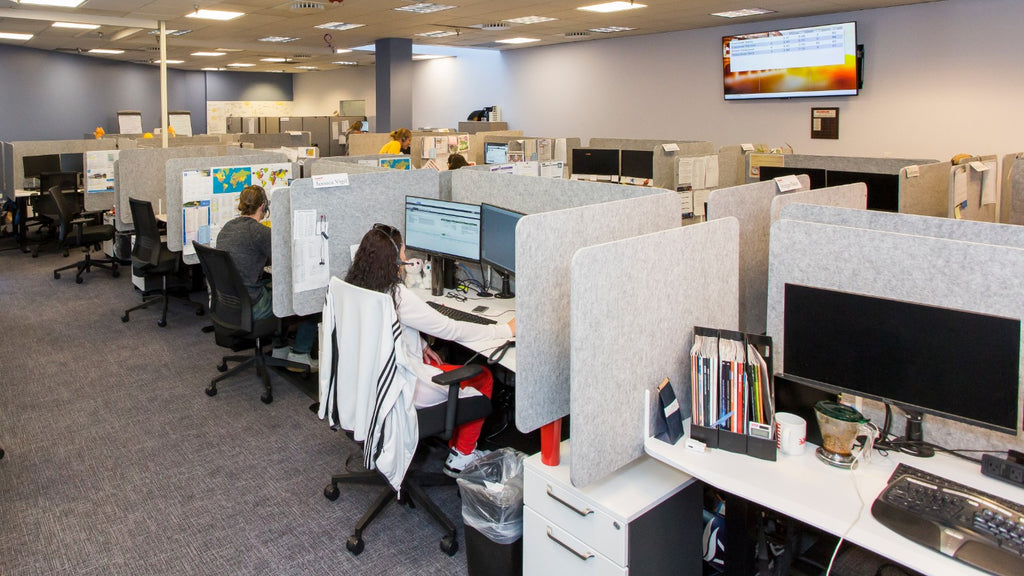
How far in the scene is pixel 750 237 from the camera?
2.58 m

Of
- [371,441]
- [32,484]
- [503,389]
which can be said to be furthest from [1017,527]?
[32,484]

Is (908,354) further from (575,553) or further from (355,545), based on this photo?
(355,545)

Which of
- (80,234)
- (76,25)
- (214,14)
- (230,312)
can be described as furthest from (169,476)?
(76,25)

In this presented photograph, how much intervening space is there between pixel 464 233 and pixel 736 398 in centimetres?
158

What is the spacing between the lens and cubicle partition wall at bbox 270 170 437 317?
2.81m

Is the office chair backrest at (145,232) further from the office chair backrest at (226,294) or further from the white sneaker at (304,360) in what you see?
the white sneaker at (304,360)

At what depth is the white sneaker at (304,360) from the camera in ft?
11.6

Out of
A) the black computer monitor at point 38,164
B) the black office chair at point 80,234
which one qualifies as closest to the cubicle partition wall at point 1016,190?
the black office chair at point 80,234

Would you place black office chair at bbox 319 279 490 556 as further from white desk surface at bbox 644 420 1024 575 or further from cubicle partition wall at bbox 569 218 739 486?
white desk surface at bbox 644 420 1024 575

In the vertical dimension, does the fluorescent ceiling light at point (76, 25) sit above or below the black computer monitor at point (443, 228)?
above

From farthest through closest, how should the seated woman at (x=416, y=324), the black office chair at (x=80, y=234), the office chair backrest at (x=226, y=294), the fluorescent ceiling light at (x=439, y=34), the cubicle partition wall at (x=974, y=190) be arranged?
1. the fluorescent ceiling light at (x=439, y=34)
2. the black office chair at (x=80, y=234)
3. the cubicle partition wall at (x=974, y=190)
4. the office chair backrest at (x=226, y=294)
5. the seated woman at (x=416, y=324)

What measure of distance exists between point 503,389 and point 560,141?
3.94 metres

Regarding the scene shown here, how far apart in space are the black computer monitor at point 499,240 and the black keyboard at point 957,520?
157 cm

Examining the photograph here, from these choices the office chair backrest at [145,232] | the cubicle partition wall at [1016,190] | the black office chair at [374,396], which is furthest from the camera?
the office chair backrest at [145,232]
